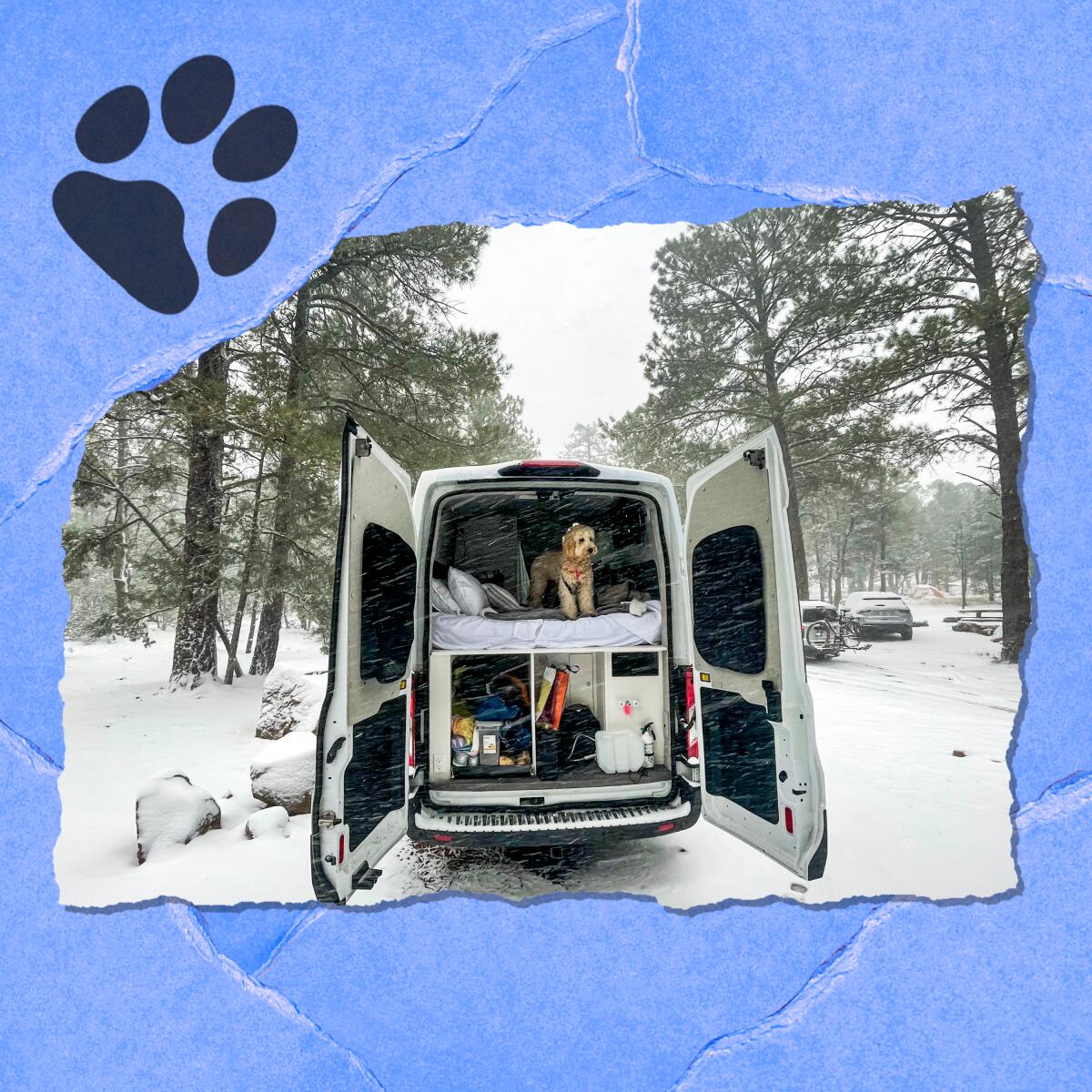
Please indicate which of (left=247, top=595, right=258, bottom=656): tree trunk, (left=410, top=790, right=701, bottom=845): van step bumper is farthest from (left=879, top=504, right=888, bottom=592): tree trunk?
(left=247, top=595, right=258, bottom=656): tree trunk

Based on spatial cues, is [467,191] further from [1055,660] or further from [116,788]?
[116,788]

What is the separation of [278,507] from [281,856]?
7.61 ft

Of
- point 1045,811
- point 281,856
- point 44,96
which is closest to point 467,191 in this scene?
point 44,96

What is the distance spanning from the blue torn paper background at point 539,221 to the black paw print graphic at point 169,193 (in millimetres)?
30

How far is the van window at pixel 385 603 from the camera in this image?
59.1 inches

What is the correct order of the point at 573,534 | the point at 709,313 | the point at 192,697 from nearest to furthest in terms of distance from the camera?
the point at 573,534, the point at 192,697, the point at 709,313

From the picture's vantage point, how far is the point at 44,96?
1.12 meters

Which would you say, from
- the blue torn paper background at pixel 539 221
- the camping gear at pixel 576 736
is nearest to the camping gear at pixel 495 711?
the camping gear at pixel 576 736

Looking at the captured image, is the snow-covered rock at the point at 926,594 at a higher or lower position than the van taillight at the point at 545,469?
lower

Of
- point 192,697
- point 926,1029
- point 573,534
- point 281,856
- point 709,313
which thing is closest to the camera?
Answer: point 926,1029

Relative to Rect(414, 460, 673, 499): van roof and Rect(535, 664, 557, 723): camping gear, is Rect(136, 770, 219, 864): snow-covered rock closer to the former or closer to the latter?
Rect(535, 664, 557, 723): camping gear

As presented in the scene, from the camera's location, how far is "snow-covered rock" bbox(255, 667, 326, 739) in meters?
3.31

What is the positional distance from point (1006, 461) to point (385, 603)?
5.30 ft

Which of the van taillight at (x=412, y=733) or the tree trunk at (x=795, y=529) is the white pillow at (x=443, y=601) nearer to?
the van taillight at (x=412, y=733)
